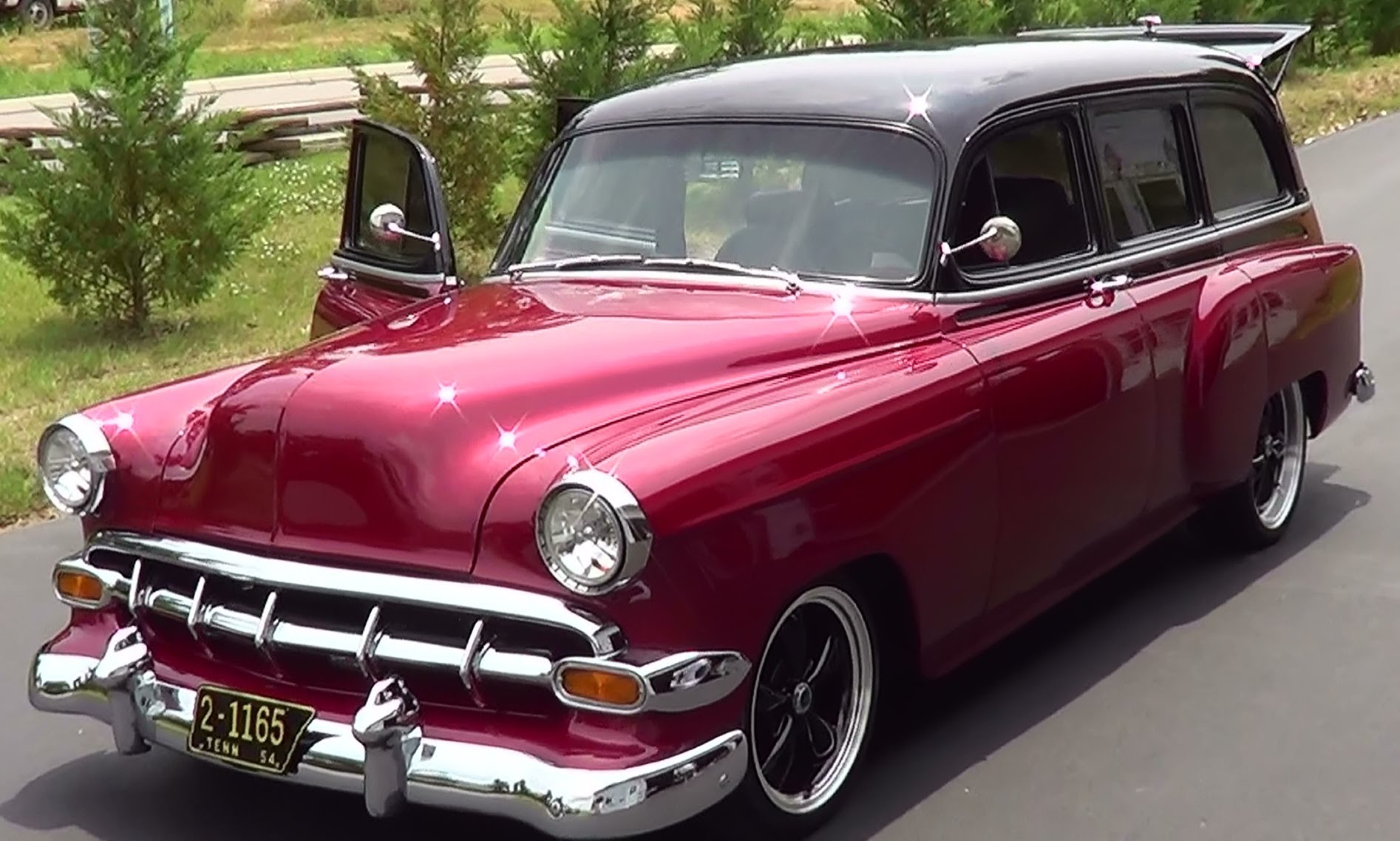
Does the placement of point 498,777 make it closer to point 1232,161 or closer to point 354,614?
point 354,614

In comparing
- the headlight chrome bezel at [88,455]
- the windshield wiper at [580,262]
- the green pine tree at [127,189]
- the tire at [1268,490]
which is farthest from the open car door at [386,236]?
the green pine tree at [127,189]

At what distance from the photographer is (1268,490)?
21.6 feet

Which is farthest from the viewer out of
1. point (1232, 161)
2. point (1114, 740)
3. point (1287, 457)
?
point (1287, 457)

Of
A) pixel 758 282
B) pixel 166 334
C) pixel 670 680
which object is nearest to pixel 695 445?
pixel 670 680

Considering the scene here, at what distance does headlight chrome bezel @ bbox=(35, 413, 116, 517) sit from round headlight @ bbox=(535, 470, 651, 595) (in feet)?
4.19

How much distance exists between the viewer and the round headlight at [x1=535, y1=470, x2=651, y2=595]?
12.2ft

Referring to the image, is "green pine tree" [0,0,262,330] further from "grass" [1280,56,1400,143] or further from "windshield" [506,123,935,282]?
"grass" [1280,56,1400,143]

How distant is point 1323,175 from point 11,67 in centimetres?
1992

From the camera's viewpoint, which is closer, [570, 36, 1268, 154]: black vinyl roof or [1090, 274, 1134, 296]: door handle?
[570, 36, 1268, 154]: black vinyl roof

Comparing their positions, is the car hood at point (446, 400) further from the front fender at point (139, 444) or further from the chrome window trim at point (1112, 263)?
the chrome window trim at point (1112, 263)

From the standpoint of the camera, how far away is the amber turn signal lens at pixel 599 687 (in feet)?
12.2

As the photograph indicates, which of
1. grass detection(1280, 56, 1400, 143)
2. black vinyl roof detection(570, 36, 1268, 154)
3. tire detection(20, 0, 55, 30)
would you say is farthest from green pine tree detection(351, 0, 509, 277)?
tire detection(20, 0, 55, 30)

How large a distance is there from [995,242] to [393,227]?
5.73 ft

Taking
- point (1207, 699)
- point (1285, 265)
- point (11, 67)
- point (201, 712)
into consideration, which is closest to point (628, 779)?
point (201, 712)
